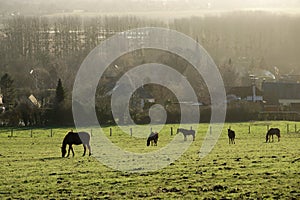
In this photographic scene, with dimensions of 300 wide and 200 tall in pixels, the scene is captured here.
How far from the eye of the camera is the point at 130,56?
106562 millimetres

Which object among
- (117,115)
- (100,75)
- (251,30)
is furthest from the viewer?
(251,30)

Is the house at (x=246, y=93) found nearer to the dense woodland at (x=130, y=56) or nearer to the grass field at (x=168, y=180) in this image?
the dense woodland at (x=130, y=56)

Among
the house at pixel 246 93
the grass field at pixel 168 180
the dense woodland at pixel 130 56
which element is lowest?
the grass field at pixel 168 180

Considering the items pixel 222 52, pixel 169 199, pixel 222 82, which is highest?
pixel 222 52

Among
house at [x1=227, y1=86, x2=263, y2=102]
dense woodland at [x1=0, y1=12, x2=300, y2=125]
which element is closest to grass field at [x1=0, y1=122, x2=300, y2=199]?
dense woodland at [x1=0, y1=12, x2=300, y2=125]

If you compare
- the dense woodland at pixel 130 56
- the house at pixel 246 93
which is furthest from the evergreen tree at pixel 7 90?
the house at pixel 246 93

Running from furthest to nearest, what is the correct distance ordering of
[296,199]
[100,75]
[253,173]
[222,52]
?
[222,52]
[100,75]
[253,173]
[296,199]

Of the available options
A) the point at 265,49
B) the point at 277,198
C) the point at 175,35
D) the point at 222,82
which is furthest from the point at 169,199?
the point at 265,49

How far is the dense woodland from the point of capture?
87.0 m

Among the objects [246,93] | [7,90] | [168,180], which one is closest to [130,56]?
[246,93]

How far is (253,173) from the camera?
1523cm

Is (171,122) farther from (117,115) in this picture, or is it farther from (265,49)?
(265,49)

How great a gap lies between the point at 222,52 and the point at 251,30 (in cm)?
1848

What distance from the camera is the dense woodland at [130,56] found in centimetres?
8704
